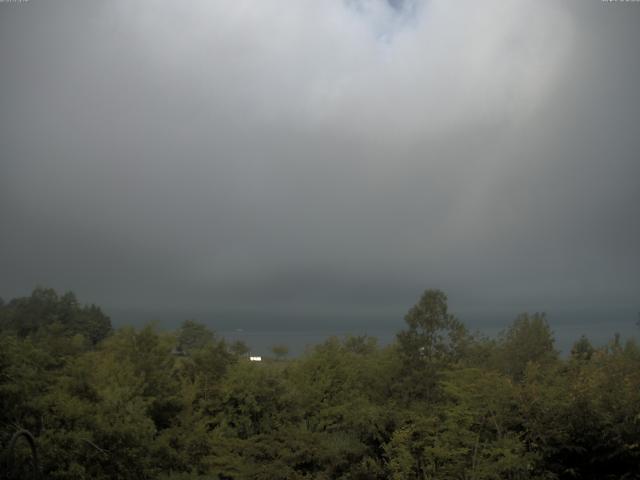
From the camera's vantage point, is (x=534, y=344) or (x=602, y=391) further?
(x=534, y=344)

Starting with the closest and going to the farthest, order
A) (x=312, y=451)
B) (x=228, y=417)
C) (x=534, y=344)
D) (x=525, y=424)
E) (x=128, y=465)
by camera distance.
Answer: (x=128, y=465) → (x=525, y=424) → (x=312, y=451) → (x=228, y=417) → (x=534, y=344)

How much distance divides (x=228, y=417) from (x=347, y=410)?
24.8 ft

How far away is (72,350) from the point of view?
3556 centimetres

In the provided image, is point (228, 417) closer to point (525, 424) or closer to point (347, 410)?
point (347, 410)

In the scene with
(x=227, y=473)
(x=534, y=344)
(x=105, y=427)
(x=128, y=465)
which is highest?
(x=534, y=344)

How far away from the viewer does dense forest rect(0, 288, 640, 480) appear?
1512 cm

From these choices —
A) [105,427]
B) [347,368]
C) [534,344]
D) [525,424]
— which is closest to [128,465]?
[105,427]

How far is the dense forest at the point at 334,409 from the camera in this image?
49.6 ft

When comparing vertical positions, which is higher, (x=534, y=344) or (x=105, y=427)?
(x=534, y=344)

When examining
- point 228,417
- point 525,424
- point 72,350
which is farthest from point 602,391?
point 72,350

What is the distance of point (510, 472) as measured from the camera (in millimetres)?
16688

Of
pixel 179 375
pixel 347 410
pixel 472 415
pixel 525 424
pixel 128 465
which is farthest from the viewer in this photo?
pixel 179 375

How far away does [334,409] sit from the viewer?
2648 cm

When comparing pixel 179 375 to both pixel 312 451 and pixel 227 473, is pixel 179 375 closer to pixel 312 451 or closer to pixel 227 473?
pixel 227 473
